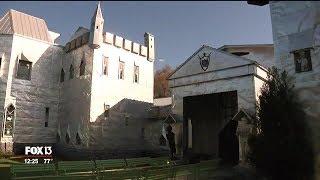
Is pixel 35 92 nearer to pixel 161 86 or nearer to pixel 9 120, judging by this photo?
pixel 9 120

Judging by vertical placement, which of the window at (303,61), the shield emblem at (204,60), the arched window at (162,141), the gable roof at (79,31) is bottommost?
the arched window at (162,141)

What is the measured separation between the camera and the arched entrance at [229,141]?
25.0 m

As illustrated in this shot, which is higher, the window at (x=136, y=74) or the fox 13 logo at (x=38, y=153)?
the window at (x=136, y=74)

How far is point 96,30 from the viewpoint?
1083 inches

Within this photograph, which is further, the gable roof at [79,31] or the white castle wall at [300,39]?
the gable roof at [79,31]

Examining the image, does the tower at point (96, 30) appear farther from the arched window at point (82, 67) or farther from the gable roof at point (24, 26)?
the gable roof at point (24, 26)

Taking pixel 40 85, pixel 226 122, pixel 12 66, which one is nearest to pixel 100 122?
pixel 40 85

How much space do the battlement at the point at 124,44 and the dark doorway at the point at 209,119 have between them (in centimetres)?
819

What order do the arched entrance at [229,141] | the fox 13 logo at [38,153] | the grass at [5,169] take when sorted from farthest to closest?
the arched entrance at [229,141], the fox 13 logo at [38,153], the grass at [5,169]

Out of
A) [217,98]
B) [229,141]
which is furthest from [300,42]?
[217,98]

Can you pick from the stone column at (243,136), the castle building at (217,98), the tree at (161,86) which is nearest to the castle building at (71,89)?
the castle building at (217,98)

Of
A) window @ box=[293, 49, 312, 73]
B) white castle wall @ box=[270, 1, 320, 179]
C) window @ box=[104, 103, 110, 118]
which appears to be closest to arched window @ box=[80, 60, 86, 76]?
window @ box=[104, 103, 110, 118]

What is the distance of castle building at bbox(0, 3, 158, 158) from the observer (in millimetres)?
26734

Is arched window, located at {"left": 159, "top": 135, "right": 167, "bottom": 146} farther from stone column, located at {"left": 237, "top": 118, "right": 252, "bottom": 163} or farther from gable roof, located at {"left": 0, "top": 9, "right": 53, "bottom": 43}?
gable roof, located at {"left": 0, "top": 9, "right": 53, "bottom": 43}
